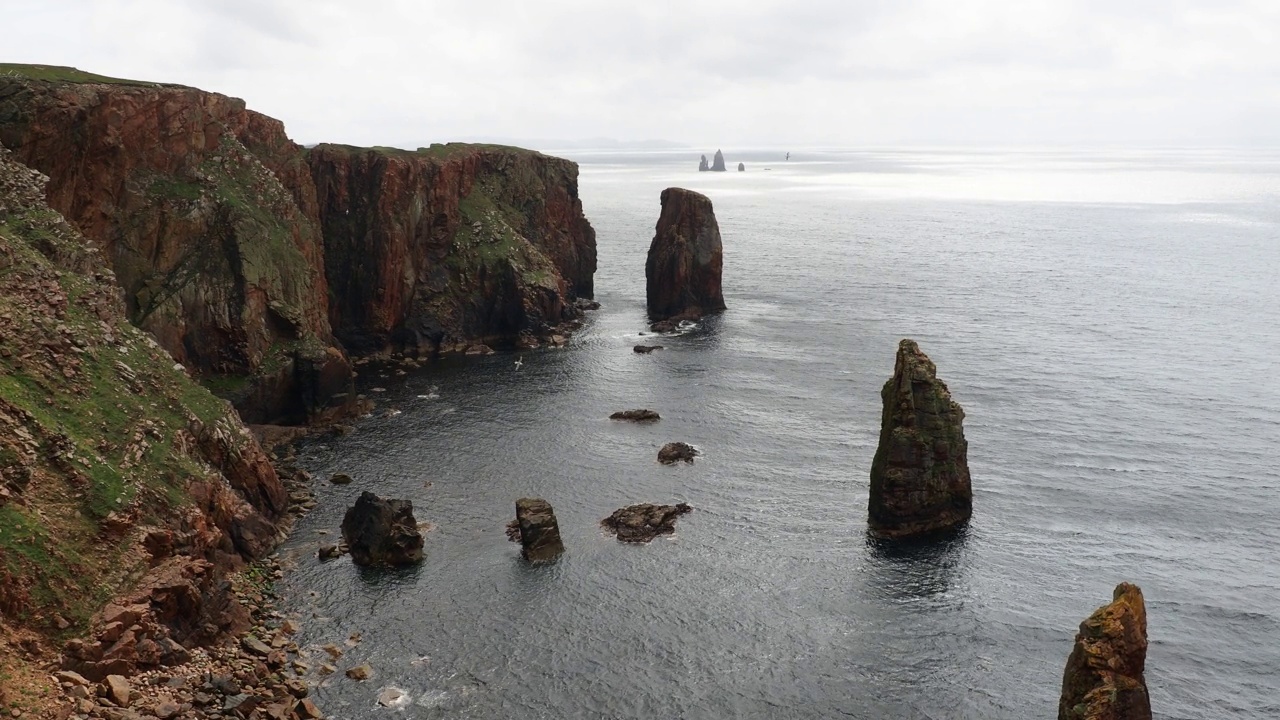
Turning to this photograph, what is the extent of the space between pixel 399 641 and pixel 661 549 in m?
21.6

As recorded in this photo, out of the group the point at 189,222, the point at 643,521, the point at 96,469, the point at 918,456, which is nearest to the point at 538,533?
the point at 643,521

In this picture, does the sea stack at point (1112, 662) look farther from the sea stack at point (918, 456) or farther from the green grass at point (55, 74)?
the green grass at point (55, 74)

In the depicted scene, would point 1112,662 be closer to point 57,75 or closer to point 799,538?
point 799,538

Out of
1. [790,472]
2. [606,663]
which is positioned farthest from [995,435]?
[606,663]

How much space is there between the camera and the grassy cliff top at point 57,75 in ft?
285

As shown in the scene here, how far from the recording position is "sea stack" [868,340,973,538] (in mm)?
73438

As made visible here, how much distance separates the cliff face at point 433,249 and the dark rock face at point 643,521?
2386 inches

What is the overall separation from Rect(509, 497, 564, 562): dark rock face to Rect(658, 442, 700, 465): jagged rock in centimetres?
2010

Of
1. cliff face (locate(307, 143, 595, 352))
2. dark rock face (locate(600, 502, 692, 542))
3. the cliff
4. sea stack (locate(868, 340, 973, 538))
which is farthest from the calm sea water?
cliff face (locate(307, 143, 595, 352))

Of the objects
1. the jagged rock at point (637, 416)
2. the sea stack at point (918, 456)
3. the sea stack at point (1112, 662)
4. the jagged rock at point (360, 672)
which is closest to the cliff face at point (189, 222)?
the jagged rock at point (637, 416)

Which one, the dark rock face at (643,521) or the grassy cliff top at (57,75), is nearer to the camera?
the dark rock face at (643,521)

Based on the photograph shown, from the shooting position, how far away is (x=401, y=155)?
133875mm

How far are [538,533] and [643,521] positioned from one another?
31.1 ft

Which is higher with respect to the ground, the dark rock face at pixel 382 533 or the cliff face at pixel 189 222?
the cliff face at pixel 189 222
